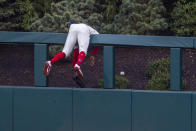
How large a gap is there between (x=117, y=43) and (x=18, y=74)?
243 cm

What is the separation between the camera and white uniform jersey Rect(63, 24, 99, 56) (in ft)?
25.4

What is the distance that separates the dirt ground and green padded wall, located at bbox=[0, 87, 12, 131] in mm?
871

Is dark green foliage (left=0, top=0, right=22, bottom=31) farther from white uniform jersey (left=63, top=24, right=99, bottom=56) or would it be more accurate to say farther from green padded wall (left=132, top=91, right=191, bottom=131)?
green padded wall (left=132, top=91, right=191, bottom=131)

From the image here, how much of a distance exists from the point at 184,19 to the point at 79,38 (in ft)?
11.8

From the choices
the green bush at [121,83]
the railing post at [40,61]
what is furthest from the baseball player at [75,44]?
the green bush at [121,83]

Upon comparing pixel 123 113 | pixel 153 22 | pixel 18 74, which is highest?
pixel 153 22

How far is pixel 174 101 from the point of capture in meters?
7.34

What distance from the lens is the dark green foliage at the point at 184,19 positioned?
10.5 metres

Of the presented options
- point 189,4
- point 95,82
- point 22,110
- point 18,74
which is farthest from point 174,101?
point 189,4

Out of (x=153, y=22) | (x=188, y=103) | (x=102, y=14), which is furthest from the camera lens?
(x=102, y=14)

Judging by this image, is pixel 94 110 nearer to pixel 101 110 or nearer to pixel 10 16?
pixel 101 110

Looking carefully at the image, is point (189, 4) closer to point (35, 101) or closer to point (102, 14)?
point (102, 14)

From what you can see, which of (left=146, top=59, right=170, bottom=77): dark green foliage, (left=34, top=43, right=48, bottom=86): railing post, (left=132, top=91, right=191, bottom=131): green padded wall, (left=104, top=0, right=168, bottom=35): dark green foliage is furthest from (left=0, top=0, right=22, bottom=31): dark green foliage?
(left=132, top=91, right=191, bottom=131): green padded wall

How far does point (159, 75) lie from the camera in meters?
8.59
